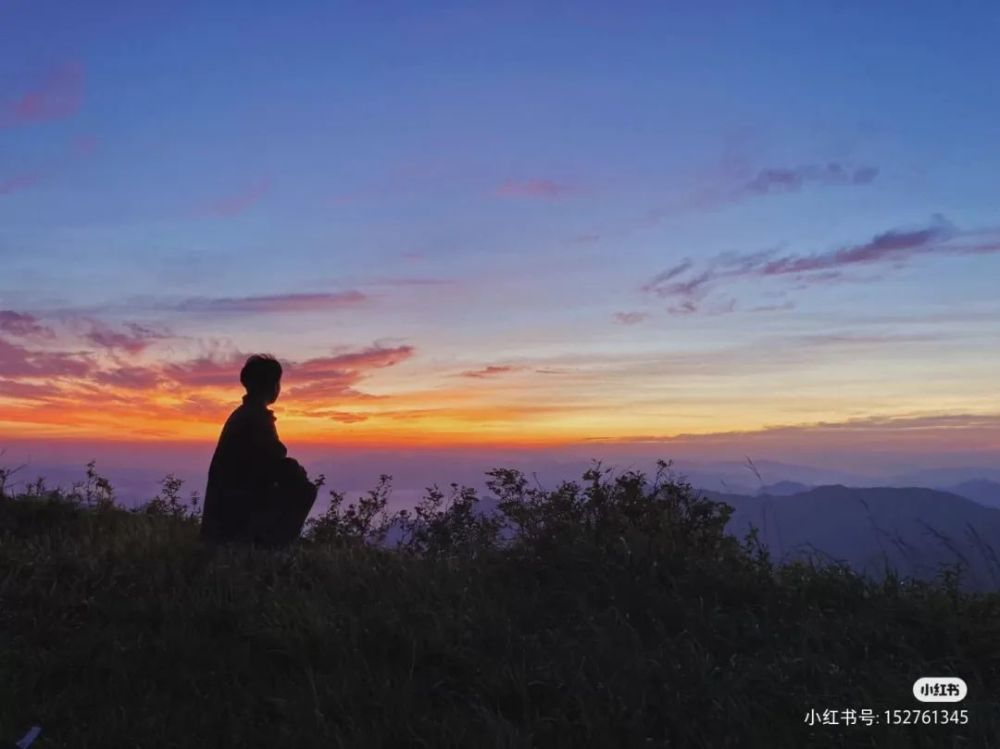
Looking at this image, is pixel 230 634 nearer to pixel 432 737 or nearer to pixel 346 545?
pixel 432 737

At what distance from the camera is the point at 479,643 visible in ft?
16.8

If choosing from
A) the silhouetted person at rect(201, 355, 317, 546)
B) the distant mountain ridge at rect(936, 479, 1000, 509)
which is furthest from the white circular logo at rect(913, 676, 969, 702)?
the distant mountain ridge at rect(936, 479, 1000, 509)

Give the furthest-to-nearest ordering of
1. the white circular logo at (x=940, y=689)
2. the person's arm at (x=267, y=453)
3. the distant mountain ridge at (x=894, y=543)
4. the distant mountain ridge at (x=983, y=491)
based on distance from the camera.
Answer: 1. the distant mountain ridge at (x=983, y=491)
2. the person's arm at (x=267, y=453)
3. the distant mountain ridge at (x=894, y=543)
4. the white circular logo at (x=940, y=689)

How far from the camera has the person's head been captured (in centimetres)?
790

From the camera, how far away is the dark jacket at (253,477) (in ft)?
25.1

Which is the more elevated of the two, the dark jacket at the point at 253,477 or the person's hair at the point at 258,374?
the person's hair at the point at 258,374

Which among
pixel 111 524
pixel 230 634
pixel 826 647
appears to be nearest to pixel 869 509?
pixel 826 647

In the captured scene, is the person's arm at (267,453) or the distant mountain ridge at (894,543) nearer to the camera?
the distant mountain ridge at (894,543)

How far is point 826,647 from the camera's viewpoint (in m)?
5.25

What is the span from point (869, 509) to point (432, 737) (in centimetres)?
489

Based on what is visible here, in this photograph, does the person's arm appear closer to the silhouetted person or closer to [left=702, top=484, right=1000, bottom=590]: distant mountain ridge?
the silhouetted person

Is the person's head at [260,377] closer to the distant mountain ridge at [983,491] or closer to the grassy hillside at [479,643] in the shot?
the grassy hillside at [479,643]

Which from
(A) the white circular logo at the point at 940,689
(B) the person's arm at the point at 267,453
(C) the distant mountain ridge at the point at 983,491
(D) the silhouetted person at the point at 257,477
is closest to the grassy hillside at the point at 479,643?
(A) the white circular logo at the point at 940,689

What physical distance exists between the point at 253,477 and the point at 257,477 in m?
0.04
